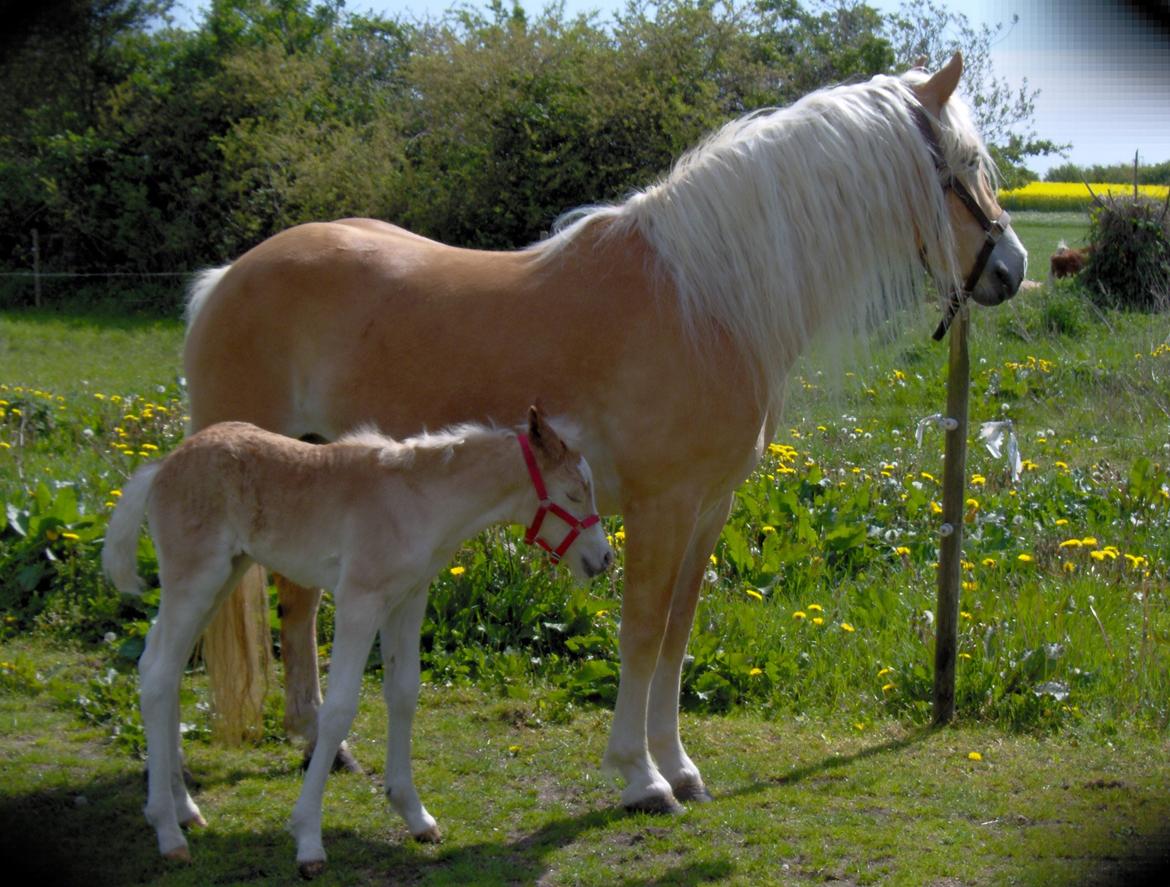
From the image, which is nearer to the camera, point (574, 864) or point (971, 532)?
point (574, 864)

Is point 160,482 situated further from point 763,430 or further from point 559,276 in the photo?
point 763,430

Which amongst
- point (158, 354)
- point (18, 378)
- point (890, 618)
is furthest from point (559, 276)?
point (158, 354)

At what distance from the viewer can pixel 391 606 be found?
3.62 m

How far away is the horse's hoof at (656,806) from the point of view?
404 cm

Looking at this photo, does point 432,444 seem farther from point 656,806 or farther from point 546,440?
point 656,806

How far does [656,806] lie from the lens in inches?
159

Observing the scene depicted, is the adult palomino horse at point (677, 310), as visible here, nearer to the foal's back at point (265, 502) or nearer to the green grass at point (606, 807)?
the green grass at point (606, 807)

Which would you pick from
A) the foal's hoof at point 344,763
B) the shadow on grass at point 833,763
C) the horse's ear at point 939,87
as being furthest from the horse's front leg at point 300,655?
the horse's ear at point 939,87

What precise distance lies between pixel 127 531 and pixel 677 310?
1.95 metres

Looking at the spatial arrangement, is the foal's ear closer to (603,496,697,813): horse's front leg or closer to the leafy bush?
(603,496,697,813): horse's front leg

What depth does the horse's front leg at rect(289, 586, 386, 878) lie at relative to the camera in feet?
11.6

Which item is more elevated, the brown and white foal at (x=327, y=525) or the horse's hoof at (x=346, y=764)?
the brown and white foal at (x=327, y=525)

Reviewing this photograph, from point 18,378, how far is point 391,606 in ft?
33.8

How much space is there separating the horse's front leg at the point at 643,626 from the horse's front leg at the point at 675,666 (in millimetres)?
156
